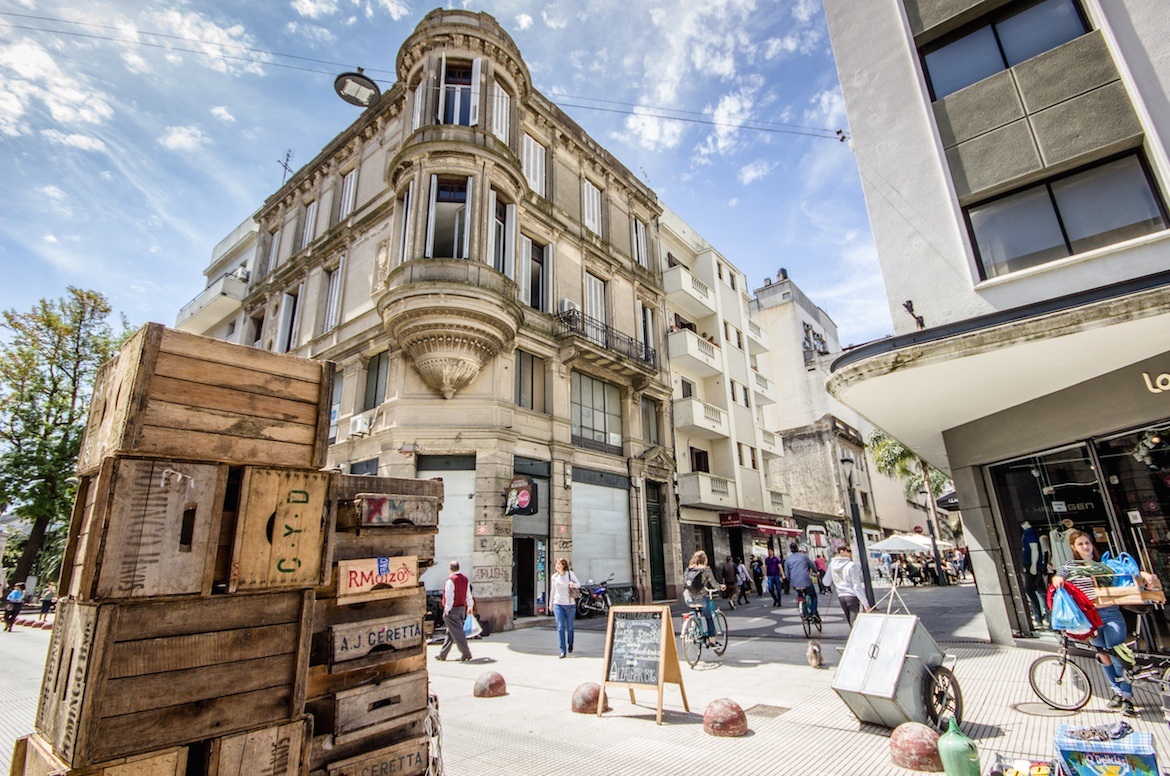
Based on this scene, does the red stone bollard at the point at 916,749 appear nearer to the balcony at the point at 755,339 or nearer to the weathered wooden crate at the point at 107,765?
the weathered wooden crate at the point at 107,765

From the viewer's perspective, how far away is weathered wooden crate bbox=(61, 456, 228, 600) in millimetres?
2318

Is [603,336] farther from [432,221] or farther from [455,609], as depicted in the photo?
[455,609]

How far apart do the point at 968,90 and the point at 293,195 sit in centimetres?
2557

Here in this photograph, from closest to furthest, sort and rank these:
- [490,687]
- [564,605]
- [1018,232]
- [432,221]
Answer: [490,687] < [1018,232] < [564,605] < [432,221]

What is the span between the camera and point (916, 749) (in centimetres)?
443

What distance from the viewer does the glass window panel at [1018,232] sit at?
8.83 m

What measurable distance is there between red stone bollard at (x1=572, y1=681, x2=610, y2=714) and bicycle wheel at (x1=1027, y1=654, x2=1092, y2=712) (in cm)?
465

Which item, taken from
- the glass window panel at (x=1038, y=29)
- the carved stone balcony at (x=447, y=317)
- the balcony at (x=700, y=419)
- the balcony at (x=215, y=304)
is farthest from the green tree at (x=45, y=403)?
the glass window panel at (x=1038, y=29)

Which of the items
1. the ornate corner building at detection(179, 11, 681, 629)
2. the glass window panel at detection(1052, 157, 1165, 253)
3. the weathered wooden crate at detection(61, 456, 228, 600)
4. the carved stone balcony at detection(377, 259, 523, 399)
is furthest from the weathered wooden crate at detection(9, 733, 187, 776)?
the carved stone balcony at detection(377, 259, 523, 399)

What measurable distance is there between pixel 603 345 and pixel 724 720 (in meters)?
15.6

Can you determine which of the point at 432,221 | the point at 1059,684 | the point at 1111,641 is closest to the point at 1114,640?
the point at 1111,641

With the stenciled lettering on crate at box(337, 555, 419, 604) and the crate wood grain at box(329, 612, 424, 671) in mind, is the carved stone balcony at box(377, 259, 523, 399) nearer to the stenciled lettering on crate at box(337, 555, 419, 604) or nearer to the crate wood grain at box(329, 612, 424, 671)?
the stenciled lettering on crate at box(337, 555, 419, 604)

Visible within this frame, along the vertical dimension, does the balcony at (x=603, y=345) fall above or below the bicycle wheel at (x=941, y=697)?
above

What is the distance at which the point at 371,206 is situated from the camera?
20172mm
